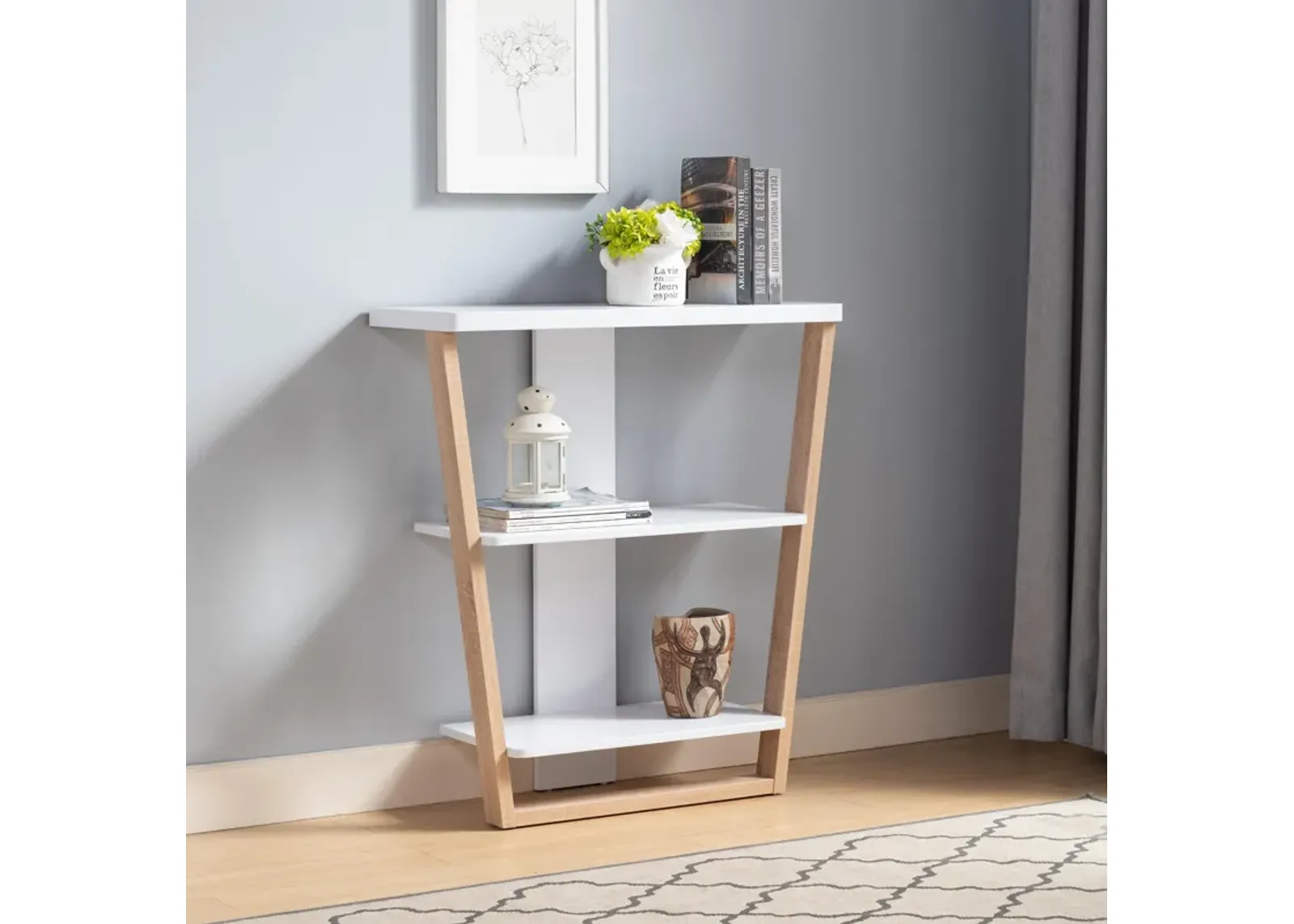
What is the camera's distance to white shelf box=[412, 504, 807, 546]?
2.71 m

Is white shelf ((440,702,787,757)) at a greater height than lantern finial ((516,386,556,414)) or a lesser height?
lesser

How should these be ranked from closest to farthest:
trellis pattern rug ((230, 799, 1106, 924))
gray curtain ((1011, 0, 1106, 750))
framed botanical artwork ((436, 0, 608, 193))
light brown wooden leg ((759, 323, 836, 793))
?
trellis pattern rug ((230, 799, 1106, 924)), framed botanical artwork ((436, 0, 608, 193)), light brown wooden leg ((759, 323, 836, 793)), gray curtain ((1011, 0, 1106, 750))

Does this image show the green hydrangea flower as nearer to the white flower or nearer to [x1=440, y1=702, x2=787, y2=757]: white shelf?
the white flower

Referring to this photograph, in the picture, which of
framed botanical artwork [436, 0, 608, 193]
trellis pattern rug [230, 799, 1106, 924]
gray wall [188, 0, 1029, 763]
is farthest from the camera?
framed botanical artwork [436, 0, 608, 193]

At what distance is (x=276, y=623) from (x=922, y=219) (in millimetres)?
1618

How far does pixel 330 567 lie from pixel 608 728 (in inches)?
22.9

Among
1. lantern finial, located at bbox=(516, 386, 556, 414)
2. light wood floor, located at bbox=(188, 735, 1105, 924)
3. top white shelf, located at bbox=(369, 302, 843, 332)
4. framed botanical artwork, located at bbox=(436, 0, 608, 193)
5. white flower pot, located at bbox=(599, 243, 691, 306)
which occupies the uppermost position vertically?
framed botanical artwork, located at bbox=(436, 0, 608, 193)

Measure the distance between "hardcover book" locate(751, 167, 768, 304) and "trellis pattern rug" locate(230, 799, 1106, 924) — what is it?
1.00 meters

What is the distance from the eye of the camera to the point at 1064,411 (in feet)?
10.6

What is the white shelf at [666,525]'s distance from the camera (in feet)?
8.89

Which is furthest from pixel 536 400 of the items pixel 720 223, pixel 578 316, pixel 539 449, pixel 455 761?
pixel 455 761

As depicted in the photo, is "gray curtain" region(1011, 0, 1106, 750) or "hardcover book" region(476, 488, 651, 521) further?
"gray curtain" region(1011, 0, 1106, 750)

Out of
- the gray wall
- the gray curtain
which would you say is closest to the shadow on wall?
the gray wall
